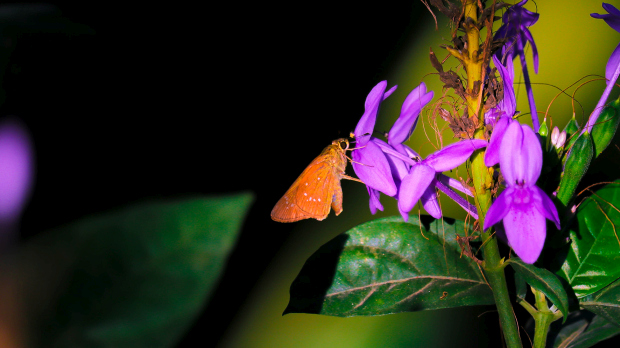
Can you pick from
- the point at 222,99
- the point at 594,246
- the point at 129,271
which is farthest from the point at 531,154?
the point at 222,99

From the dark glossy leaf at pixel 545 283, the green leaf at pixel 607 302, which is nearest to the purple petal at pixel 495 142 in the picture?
the dark glossy leaf at pixel 545 283

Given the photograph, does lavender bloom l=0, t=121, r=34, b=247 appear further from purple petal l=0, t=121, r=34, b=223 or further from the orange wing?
the orange wing

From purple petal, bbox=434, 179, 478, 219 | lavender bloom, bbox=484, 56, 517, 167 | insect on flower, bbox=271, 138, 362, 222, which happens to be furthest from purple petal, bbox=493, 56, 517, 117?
insect on flower, bbox=271, 138, 362, 222

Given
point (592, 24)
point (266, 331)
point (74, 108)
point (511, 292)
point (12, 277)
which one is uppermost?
point (592, 24)

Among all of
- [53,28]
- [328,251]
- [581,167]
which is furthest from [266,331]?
[53,28]

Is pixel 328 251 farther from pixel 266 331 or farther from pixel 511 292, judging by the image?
pixel 266 331

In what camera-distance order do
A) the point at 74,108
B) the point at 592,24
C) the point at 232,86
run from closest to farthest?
the point at 74,108 < the point at 592,24 < the point at 232,86
